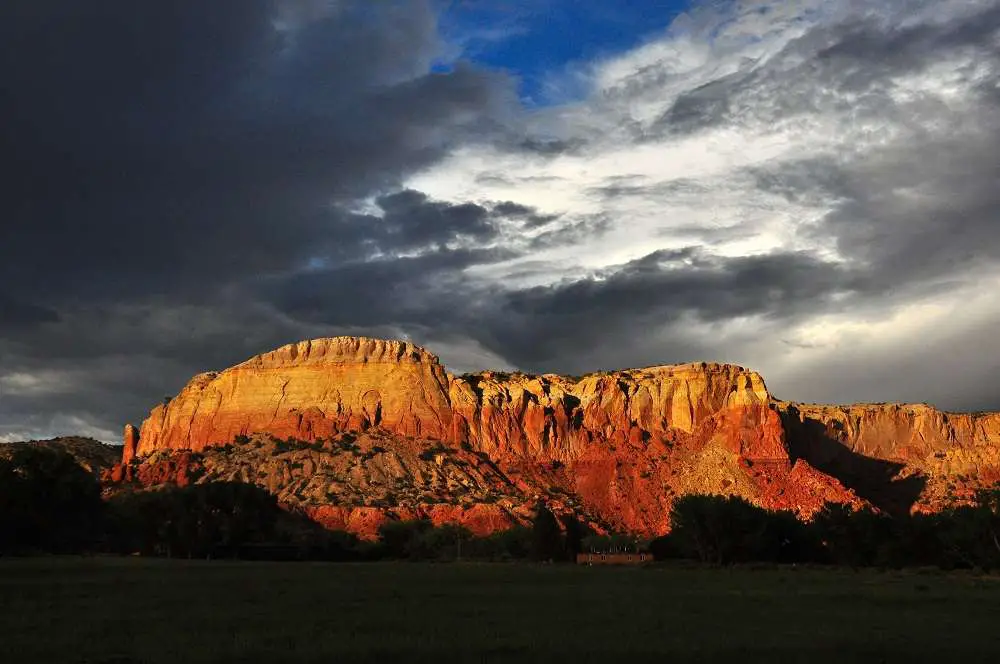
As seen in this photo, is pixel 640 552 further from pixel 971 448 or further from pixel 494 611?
pixel 971 448

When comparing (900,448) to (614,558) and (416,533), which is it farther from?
(416,533)

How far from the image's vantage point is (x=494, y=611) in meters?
39.7

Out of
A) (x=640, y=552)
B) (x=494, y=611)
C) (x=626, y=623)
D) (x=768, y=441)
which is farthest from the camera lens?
(x=768, y=441)

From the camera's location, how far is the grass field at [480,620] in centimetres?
2722

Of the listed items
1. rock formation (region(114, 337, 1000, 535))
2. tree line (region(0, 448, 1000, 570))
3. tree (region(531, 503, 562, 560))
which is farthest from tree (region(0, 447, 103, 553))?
rock formation (region(114, 337, 1000, 535))

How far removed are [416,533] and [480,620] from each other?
88.7 metres

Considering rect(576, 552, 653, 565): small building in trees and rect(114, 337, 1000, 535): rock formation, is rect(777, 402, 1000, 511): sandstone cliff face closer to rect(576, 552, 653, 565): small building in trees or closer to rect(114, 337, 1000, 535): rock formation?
rect(114, 337, 1000, 535): rock formation

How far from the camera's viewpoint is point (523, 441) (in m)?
165

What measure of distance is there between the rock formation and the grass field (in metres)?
78.6

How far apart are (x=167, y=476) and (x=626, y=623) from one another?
132125 mm

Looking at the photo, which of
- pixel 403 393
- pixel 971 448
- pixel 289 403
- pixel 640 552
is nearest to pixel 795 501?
pixel 640 552

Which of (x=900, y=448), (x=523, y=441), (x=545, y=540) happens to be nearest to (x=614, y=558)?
(x=545, y=540)

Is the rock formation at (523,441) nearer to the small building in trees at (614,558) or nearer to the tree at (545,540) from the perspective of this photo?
the small building in trees at (614,558)

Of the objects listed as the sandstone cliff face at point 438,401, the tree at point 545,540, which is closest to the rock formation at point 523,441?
the sandstone cliff face at point 438,401
